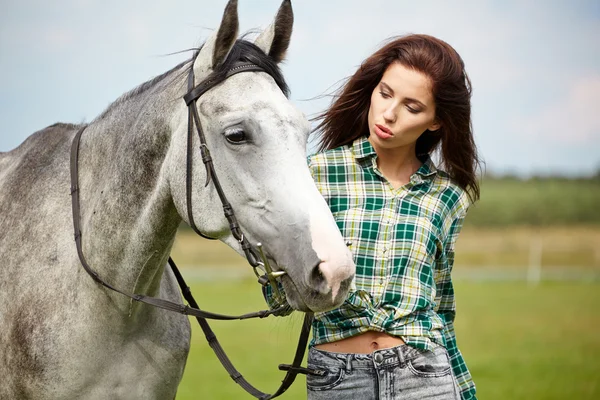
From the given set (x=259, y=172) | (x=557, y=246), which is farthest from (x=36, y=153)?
(x=557, y=246)

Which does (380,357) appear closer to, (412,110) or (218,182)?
(218,182)

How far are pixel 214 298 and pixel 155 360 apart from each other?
17.1 metres

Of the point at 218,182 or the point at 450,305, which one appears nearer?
the point at 218,182

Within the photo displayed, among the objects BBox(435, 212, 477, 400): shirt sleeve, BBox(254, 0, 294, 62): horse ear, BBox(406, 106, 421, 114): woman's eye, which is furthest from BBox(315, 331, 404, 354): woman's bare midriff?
BBox(254, 0, 294, 62): horse ear

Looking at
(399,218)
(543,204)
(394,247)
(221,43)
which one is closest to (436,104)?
(399,218)

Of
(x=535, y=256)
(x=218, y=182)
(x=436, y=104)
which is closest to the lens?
(x=218, y=182)

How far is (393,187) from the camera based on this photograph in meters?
3.24

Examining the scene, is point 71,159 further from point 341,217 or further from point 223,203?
point 341,217

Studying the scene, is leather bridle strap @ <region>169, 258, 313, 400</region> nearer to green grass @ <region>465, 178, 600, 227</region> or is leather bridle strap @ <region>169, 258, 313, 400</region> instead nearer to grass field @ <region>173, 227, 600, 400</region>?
grass field @ <region>173, 227, 600, 400</region>

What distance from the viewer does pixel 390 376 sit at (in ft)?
9.71

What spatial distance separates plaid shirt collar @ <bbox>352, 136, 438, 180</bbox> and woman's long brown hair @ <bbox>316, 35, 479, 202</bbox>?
0.37 ft

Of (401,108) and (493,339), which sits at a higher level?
(401,108)

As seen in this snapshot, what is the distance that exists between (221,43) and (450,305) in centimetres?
154

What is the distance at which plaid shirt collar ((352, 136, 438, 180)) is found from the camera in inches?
129
